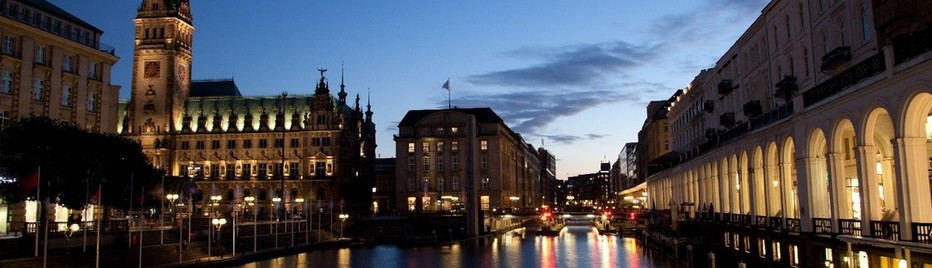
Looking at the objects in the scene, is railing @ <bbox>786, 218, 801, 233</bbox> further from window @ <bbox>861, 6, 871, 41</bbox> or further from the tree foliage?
the tree foliage

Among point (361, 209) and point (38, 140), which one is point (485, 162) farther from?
point (38, 140)

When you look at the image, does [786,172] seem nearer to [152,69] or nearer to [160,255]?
[160,255]

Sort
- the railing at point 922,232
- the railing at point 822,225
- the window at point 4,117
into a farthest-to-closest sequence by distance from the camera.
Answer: the window at point 4,117, the railing at point 822,225, the railing at point 922,232

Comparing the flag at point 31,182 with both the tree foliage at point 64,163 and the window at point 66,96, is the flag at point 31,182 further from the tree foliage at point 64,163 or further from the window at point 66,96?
the window at point 66,96

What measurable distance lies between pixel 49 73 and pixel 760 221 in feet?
234

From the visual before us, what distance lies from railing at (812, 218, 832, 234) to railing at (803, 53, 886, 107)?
591cm

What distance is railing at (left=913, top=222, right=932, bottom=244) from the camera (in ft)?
88.2

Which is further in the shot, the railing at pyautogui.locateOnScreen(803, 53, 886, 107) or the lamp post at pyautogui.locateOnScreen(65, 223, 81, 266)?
the lamp post at pyautogui.locateOnScreen(65, 223, 81, 266)

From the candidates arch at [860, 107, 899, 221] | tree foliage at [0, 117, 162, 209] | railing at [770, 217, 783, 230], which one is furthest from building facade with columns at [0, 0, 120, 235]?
arch at [860, 107, 899, 221]

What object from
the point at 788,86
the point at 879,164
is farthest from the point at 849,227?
the point at 788,86

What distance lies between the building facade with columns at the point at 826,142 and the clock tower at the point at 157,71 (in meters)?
122

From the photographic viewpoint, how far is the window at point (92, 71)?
285ft

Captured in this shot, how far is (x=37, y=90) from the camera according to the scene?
260 feet

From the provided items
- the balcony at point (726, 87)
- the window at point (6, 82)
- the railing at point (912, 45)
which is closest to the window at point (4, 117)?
the window at point (6, 82)
